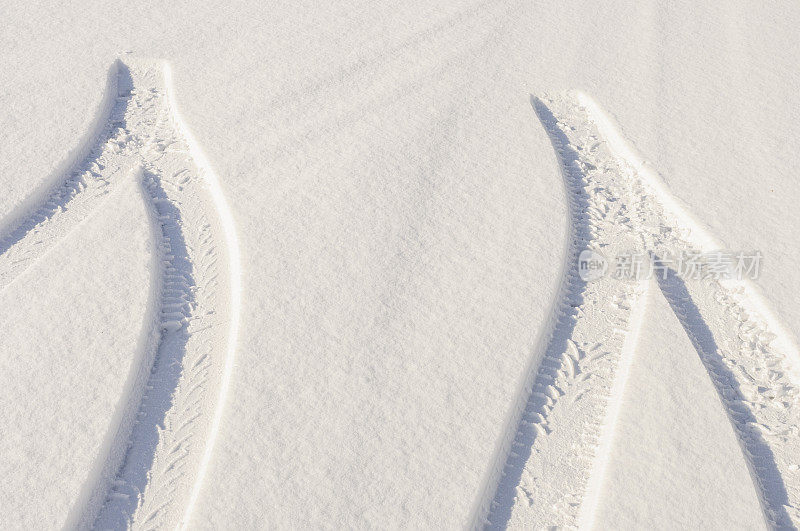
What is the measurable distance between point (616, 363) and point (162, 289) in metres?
1.06

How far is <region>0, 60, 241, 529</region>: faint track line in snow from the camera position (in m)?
1.32

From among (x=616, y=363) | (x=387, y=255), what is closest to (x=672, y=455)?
(x=616, y=363)

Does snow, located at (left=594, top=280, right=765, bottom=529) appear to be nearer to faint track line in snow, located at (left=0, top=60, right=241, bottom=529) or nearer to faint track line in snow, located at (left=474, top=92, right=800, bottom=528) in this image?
faint track line in snow, located at (left=474, top=92, right=800, bottom=528)

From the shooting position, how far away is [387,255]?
1.70 m

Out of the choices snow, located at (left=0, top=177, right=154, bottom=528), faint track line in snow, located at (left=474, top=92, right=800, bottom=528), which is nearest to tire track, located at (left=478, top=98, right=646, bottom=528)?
faint track line in snow, located at (left=474, top=92, right=800, bottom=528)

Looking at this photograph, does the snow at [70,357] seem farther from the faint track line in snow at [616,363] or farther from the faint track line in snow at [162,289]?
the faint track line in snow at [616,363]

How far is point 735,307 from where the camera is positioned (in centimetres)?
168

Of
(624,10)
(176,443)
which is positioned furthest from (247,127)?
(624,10)

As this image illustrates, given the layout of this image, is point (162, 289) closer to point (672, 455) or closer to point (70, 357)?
point (70, 357)

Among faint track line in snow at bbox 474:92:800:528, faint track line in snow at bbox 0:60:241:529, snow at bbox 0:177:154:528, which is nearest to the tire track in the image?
faint track line in snow at bbox 474:92:800:528

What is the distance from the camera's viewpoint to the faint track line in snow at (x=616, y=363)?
136 cm

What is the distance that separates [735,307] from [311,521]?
3.67 feet

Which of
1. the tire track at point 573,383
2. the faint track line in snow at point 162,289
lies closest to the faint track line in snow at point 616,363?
the tire track at point 573,383

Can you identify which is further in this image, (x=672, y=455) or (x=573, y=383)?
(x=573, y=383)
